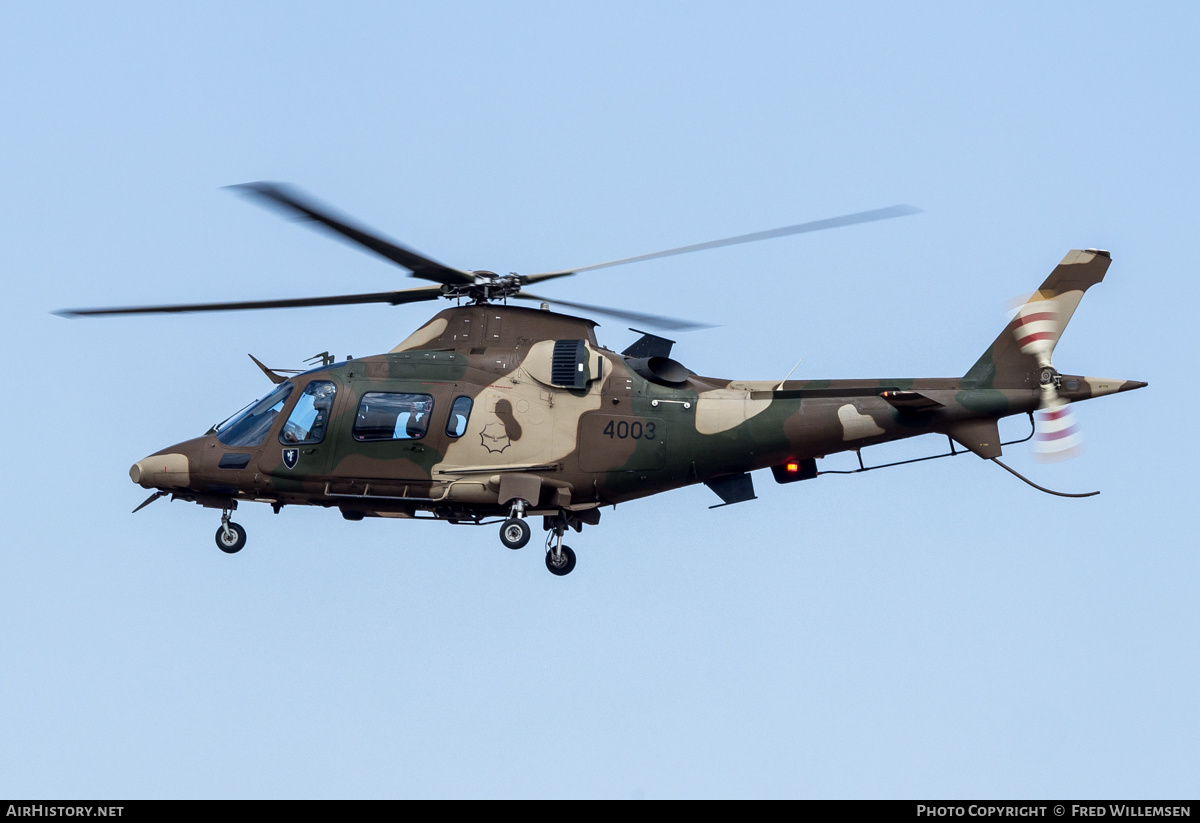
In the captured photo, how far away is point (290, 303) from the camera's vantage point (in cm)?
2817

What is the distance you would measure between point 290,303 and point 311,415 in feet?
6.04

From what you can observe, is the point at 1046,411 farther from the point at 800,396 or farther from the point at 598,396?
the point at 598,396

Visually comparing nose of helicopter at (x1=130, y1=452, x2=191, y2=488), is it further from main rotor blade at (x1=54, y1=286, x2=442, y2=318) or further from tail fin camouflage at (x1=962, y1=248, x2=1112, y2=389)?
tail fin camouflage at (x1=962, y1=248, x2=1112, y2=389)

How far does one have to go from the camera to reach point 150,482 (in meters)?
29.4

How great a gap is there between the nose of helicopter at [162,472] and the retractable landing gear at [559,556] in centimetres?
596

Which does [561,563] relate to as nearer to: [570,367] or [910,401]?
[570,367]

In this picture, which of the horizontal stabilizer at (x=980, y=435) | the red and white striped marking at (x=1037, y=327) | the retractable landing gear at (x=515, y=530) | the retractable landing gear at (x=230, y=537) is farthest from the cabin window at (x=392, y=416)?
the red and white striped marking at (x=1037, y=327)

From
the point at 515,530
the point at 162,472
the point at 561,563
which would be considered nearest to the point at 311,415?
the point at 162,472

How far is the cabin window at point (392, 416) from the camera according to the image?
92.4ft

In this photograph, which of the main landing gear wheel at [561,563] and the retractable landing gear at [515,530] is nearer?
the retractable landing gear at [515,530]

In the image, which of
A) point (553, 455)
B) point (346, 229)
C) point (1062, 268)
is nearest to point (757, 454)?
point (553, 455)

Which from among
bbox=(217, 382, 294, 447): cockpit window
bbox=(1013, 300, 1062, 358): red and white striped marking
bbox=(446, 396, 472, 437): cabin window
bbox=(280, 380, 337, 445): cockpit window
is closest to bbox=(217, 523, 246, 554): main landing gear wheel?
bbox=(217, 382, 294, 447): cockpit window

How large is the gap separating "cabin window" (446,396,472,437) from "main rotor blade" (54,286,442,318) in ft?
6.44

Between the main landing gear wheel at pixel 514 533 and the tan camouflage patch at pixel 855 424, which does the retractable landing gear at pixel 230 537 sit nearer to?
the main landing gear wheel at pixel 514 533
